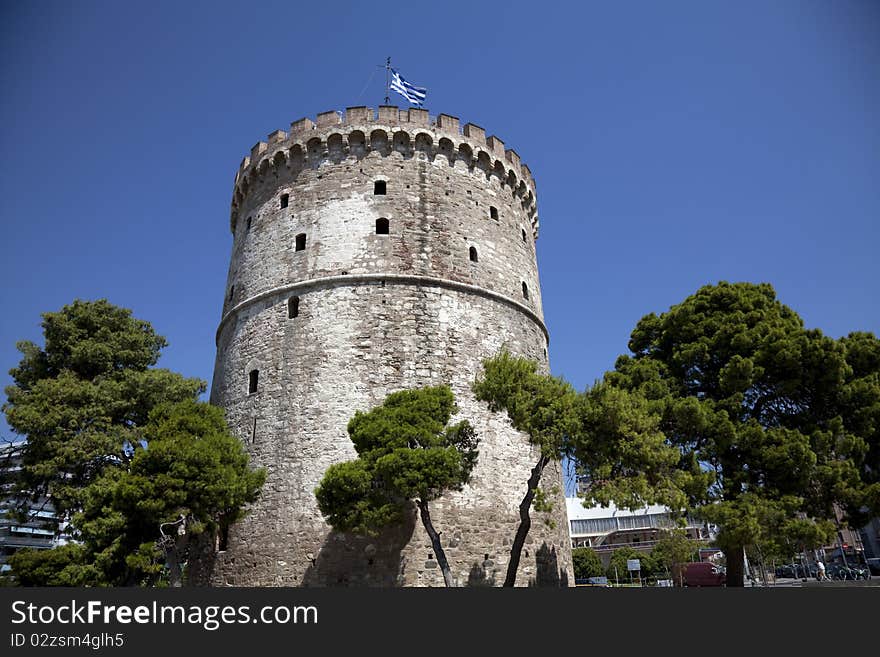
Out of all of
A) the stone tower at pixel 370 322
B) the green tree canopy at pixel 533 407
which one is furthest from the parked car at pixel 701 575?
the green tree canopy at pixel 533 407

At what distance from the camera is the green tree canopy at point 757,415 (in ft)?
35.9

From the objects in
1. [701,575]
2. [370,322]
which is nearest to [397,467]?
[370,322]

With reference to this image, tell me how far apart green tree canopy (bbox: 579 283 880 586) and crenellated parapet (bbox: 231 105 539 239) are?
758cm

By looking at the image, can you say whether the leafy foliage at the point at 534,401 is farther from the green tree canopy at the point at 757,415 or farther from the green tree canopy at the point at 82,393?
the green tree canopy at the point at 82,393

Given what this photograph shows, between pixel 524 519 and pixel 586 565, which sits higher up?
pixel 524 519

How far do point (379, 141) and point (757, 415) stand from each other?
38.7ft

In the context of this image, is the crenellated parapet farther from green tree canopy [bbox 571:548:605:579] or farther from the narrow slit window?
green tree canopy [bbox 571:548:605:579]

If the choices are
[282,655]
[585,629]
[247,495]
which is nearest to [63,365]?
[247,495]

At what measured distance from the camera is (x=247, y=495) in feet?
40.6

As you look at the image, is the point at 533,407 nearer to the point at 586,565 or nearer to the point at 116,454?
the point at 116,454

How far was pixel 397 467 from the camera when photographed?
10.3 meters

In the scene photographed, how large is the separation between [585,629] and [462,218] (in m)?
11.9

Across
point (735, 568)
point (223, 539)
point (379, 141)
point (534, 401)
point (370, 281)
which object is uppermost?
point (379, 141)

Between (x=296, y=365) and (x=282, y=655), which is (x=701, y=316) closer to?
(x=296, y=365)
